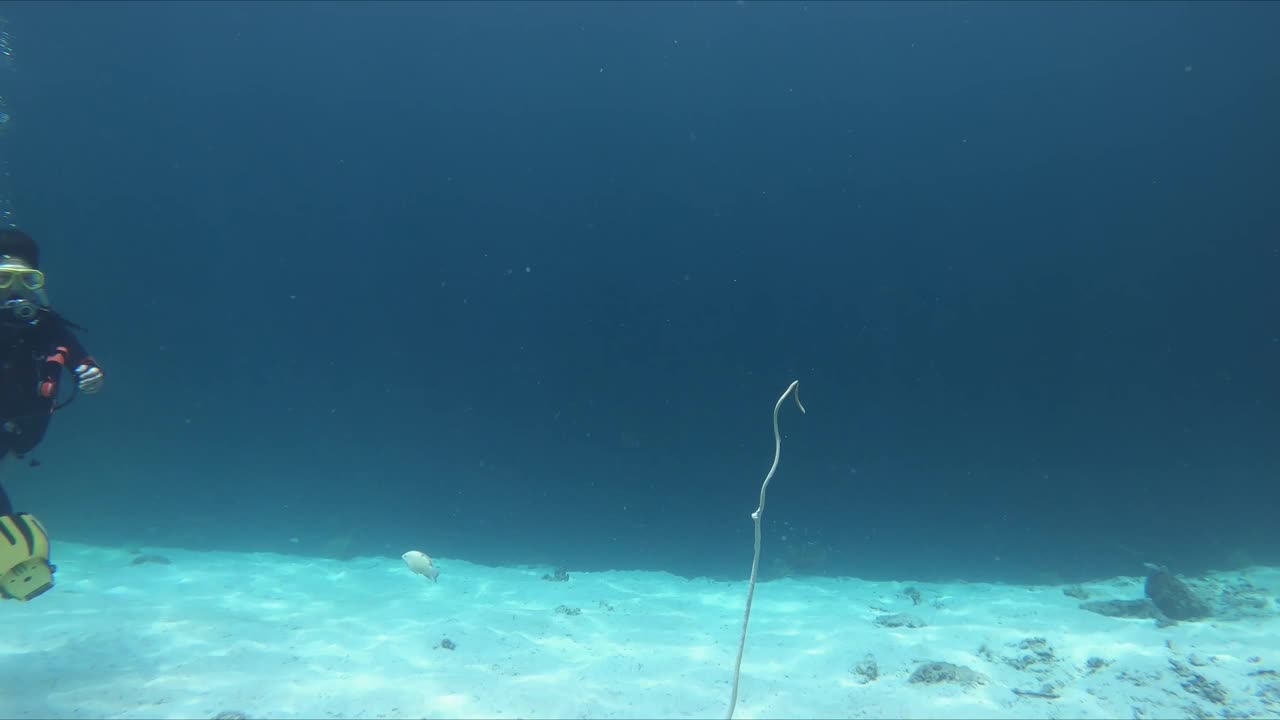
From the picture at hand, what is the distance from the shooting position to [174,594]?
28.1ft

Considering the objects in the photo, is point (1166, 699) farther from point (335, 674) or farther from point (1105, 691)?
point (335, 674)

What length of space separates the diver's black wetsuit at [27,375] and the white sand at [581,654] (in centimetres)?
203

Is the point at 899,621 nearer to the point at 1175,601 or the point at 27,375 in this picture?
the point at 1175,601

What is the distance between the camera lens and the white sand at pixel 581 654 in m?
4.52

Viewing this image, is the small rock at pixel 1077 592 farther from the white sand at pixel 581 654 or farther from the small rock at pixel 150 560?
the small rock at pixel 150 560

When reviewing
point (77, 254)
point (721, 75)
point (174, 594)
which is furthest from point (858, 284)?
point (77, 254)

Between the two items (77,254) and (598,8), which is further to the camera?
(77,254)

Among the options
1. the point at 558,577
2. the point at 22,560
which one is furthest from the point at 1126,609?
the point at 22,560

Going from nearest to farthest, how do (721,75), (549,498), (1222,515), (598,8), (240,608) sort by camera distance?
(240,608), (598,8), (721,75), (1222,515), (549,498)

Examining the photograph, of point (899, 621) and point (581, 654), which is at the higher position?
point (899, 621)

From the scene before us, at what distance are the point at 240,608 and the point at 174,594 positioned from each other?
173 cm

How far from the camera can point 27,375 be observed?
3.77m

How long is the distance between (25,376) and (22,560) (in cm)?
121

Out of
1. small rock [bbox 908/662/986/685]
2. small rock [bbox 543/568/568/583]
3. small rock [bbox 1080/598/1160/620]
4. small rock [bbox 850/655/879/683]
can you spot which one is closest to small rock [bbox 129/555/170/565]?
small rock [bbox 543/568/568/583]
